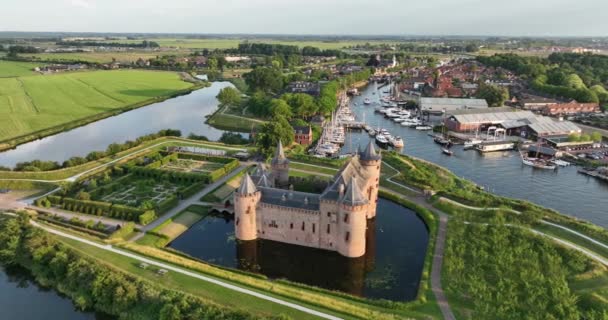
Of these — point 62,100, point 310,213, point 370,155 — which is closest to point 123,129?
point 62,100

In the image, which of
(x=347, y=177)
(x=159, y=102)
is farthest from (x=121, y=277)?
(x=159, y=102)

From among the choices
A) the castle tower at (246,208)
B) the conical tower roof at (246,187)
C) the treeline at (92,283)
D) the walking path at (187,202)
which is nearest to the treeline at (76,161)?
the treeline at (92,283)

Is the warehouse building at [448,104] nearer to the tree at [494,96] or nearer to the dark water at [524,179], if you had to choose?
the tree at [494,96]

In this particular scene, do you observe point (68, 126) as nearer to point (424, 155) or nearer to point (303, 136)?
point (303, 136)

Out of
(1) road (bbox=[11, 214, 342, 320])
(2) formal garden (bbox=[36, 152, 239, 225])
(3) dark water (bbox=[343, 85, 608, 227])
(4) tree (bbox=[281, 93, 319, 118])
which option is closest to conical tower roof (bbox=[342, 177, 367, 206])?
(1) road (bbox=[11, 214, 342, 320])

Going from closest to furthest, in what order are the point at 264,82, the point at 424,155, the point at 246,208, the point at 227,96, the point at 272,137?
the point at 246,208, the point at 272,137, the point at 424,155, the point at 227,96, the point at 264,82

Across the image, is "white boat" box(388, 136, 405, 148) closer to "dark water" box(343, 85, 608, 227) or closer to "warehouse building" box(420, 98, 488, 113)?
"dark water" box(343, 85, 608, 227)

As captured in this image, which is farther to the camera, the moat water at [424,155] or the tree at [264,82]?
the tree at [264,82]
